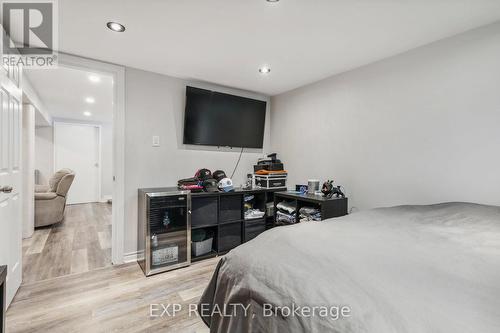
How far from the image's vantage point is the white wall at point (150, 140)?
2627 millimetres

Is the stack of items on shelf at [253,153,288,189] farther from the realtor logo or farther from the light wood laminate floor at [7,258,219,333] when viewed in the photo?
the realtor logo

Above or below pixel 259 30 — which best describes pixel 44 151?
below

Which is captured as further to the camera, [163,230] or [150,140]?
[150,140]

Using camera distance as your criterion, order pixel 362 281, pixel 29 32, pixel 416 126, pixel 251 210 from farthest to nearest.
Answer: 1. pixel 251 210
2. pixel 416 126
3. pixel 29 32
4. pixel 362 281

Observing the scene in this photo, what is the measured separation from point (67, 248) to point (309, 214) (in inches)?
120

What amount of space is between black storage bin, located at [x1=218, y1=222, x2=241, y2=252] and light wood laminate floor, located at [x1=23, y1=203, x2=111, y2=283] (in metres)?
1.24

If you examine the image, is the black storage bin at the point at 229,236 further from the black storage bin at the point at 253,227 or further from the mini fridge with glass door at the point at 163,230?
the mini fridge with glass door at the point at 163,230

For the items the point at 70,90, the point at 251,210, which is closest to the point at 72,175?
the point at 70,90

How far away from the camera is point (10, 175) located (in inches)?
71.8

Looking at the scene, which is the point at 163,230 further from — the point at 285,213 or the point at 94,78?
the point at 94,78

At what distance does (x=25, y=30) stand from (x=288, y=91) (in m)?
2.81

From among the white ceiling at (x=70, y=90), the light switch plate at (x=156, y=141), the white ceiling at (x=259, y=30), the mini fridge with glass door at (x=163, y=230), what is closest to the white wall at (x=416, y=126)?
the white ceiling at (x=259, y=30)

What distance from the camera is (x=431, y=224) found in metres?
1.39

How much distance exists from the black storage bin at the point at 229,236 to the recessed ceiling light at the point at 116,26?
2.16 meters
